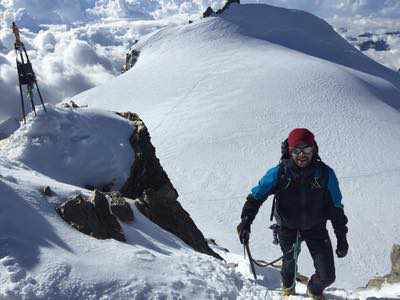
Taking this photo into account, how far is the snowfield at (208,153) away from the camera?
7820 millimetres

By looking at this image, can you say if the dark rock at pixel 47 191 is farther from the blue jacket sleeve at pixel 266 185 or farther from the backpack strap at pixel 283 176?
the backpack strap at pixel 283 176

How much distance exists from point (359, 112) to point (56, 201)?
5265cm

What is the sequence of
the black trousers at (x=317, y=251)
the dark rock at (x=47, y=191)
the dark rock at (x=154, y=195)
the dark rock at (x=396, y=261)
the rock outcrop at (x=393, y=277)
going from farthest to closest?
the dark rock at (x=154, y=195) → the dark rock at (x=396, y=261) → the rock outcrop at (x=393, y=277) → the dark rock at (x=47, y=191) → the black trousers at (x=317, y=251)

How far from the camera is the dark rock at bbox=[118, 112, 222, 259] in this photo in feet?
44.5

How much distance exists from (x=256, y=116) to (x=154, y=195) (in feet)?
144

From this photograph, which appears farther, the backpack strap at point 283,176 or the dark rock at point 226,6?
the dark rock at point 226,6

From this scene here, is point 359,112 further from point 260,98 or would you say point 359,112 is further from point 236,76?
point 236,76

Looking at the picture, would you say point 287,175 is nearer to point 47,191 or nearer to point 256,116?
point 47,191

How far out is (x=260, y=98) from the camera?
205 feet

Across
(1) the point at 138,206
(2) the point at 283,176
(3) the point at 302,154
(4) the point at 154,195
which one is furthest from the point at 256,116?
(3) the point at 302,154

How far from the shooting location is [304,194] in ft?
23.8

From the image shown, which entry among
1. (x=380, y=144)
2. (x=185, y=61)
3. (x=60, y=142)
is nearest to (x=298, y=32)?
(x=185, y=61)

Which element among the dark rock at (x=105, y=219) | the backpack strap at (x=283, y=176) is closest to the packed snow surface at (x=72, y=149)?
the dark rock at (x=105, y=219)

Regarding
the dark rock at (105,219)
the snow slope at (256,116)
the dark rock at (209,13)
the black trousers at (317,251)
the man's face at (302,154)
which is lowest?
the snow slope at (256,116)
